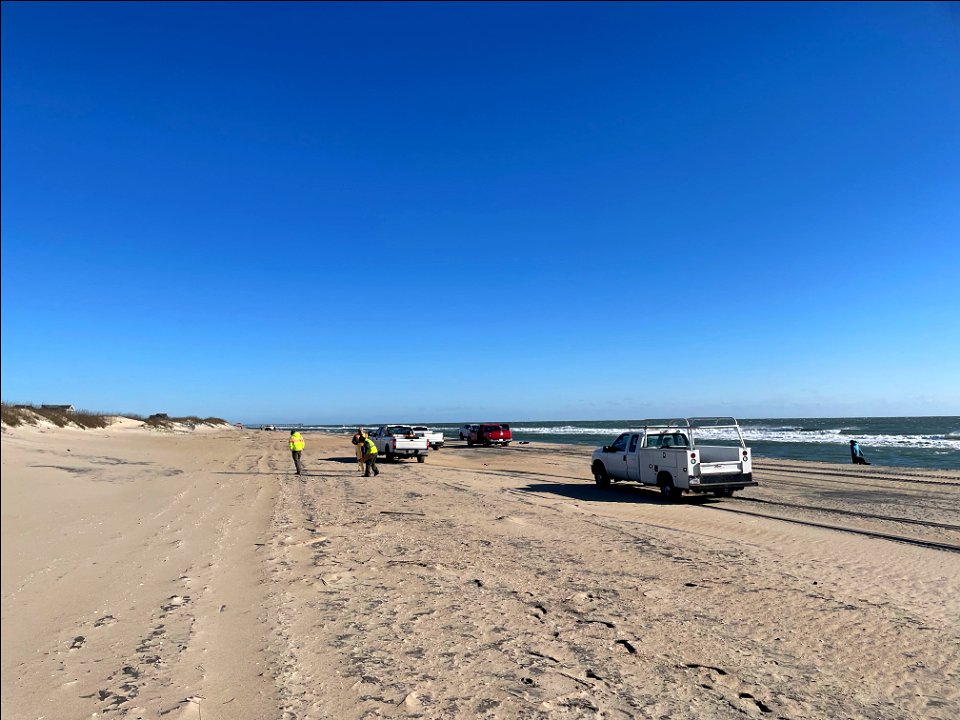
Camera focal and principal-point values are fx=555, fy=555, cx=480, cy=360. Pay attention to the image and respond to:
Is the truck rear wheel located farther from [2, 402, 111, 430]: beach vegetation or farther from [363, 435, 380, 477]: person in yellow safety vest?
[2, 402, 111, 430]: beach vegetation

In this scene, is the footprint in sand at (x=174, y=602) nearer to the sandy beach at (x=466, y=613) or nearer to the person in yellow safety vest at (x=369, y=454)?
→ the sandy beach at (x=466, y=613)

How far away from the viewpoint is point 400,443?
85.7ft

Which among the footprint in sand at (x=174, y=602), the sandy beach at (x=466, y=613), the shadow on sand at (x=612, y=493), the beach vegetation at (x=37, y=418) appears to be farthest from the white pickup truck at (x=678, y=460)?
the beach vegetation at (x=37, y=418)

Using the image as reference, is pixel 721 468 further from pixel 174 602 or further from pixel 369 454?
pixel 174 602

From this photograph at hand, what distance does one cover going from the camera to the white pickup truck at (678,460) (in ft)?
45.2

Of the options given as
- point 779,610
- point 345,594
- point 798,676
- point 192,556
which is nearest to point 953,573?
point 779,610

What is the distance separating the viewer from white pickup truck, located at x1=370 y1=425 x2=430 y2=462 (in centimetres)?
2614

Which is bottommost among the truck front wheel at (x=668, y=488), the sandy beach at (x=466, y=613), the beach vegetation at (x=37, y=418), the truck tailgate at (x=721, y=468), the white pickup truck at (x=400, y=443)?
the sandy beach at (x=466, y=613)

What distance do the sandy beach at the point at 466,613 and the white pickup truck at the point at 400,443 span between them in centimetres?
1425

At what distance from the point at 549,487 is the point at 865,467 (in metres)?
17.7

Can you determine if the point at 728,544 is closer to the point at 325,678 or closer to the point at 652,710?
the point at 652,710

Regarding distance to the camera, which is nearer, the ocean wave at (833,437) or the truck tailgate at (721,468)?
the truck tailgate at (721,468)

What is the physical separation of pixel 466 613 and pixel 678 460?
959cm

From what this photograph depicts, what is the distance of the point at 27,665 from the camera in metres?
4.32
